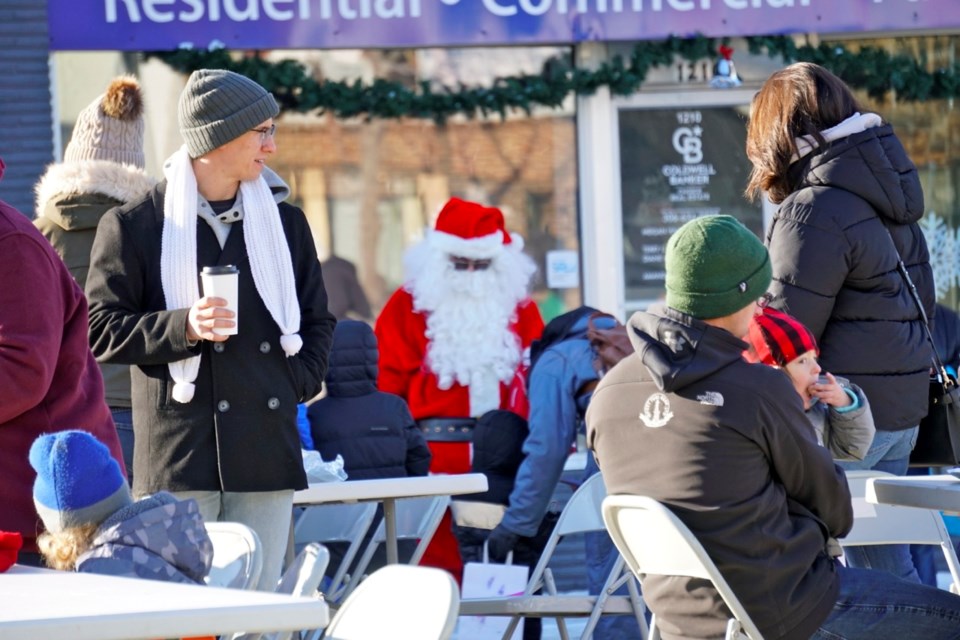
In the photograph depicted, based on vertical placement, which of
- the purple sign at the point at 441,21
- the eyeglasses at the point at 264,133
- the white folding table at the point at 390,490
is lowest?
the white folding table at the point at 390,490

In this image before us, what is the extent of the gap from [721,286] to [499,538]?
2.35 meters

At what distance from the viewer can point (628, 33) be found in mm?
7070

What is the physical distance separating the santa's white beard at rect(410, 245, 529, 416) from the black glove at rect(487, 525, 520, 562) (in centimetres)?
64

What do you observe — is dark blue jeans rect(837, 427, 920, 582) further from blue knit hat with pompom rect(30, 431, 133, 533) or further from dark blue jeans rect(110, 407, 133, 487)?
blue knit hat with pompom rect(30, 431, 133, 533)

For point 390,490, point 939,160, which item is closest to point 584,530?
point 390,490

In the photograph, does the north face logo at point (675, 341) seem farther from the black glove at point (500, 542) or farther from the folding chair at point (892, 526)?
the black glove at point (500, 542)

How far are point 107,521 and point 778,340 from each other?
1685 millimetres

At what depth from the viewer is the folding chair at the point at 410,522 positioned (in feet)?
16.8

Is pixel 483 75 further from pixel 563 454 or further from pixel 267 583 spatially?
pixel 267 583

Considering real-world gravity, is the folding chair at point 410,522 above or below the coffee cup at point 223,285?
below

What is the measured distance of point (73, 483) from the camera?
2.82 meters

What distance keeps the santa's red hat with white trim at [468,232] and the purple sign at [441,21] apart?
46.1 inches

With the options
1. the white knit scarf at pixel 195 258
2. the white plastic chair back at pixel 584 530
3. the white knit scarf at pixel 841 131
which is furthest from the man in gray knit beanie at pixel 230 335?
the white knit scarf at pixel 841 131

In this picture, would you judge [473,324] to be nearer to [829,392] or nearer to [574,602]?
[574,602]
